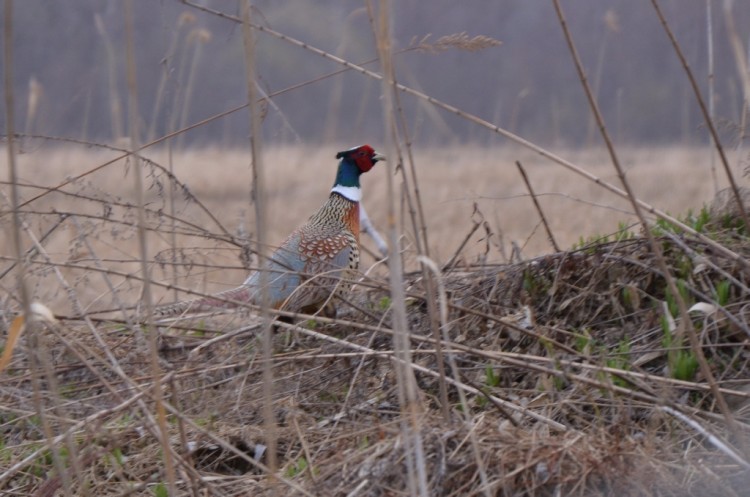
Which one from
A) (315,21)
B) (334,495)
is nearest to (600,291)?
(334,495)

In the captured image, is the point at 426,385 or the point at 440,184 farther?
the point at 440,184

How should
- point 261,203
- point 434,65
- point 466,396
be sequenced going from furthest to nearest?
1. point 434,65
2. point 466,396
3. point 261,203

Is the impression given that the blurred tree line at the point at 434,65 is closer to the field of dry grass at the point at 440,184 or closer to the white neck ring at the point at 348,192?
the field of dry grass at the point at 440,184

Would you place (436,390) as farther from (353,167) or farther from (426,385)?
(353,167)

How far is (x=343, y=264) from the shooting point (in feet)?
14.4

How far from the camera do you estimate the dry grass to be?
2111 mm

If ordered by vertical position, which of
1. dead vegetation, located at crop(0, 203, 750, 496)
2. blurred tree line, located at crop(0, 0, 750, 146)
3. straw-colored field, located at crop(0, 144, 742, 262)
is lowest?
dead vegetation, located at crop(0, 203, 750, 496)

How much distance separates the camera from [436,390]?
2.73 metres

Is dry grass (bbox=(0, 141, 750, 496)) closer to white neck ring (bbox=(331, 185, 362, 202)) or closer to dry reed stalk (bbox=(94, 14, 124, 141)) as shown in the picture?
dry reed stalk (bbox=(94, 14, 124, 141))

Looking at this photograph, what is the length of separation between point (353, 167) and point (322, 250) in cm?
66

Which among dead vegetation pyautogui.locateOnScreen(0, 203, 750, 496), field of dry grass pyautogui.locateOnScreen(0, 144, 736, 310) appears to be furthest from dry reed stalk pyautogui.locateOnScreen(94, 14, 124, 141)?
field of dry grass pyautogui.locateOnScreen(0, 144, 736, 310)

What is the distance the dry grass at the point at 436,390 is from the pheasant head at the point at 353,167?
3.71ft

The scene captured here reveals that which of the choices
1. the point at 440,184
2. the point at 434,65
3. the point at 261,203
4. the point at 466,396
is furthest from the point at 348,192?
the point at 434,65

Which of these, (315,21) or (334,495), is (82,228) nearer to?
(334,495)
